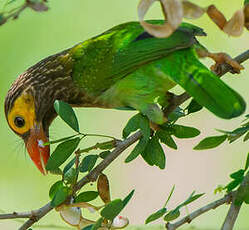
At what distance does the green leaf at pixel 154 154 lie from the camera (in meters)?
2.49

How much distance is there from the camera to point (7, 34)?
516cm

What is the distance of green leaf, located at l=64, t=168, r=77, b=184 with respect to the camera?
7.71 ft

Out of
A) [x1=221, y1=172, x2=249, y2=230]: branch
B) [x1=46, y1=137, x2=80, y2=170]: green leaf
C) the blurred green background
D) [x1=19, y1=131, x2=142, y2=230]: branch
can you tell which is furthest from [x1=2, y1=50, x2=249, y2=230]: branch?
the blurred green background

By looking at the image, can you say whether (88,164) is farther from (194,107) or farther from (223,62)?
(223,62)

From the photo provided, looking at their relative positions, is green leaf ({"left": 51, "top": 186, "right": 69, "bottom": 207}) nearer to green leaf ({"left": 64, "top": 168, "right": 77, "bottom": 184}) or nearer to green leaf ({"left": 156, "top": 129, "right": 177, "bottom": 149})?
green leaf ({"left": 64, "top": 168, "right": 77, "bottom": 184})

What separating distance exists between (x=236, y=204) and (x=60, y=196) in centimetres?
55

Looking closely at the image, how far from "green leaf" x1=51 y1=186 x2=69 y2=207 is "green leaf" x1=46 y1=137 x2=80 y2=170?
13 centimetres

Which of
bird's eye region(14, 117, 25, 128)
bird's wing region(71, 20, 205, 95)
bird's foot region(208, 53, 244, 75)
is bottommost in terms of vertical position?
bird's foot region(208, 53, 244, 75)

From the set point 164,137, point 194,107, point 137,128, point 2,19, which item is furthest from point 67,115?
point 2,19

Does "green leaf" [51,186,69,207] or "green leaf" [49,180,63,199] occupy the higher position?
"green leaf" [49,180,63,199]

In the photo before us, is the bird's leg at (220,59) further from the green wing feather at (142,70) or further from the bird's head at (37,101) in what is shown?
the bird's head at (37,101)

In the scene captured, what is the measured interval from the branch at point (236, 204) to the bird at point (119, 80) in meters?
0.22

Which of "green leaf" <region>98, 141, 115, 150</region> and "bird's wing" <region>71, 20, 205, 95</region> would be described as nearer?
"green leaf" <region>98, 141, 115, 150</region>

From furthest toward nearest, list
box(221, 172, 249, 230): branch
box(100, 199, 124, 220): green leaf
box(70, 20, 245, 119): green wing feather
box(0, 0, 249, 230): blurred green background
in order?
box(0, 0, 249, 230): blurred green background < box(70, 20, 245, 119): green wing feather < box(100, 199, 124, 220): green leaf < box(221, 172, 249, 230): branch
